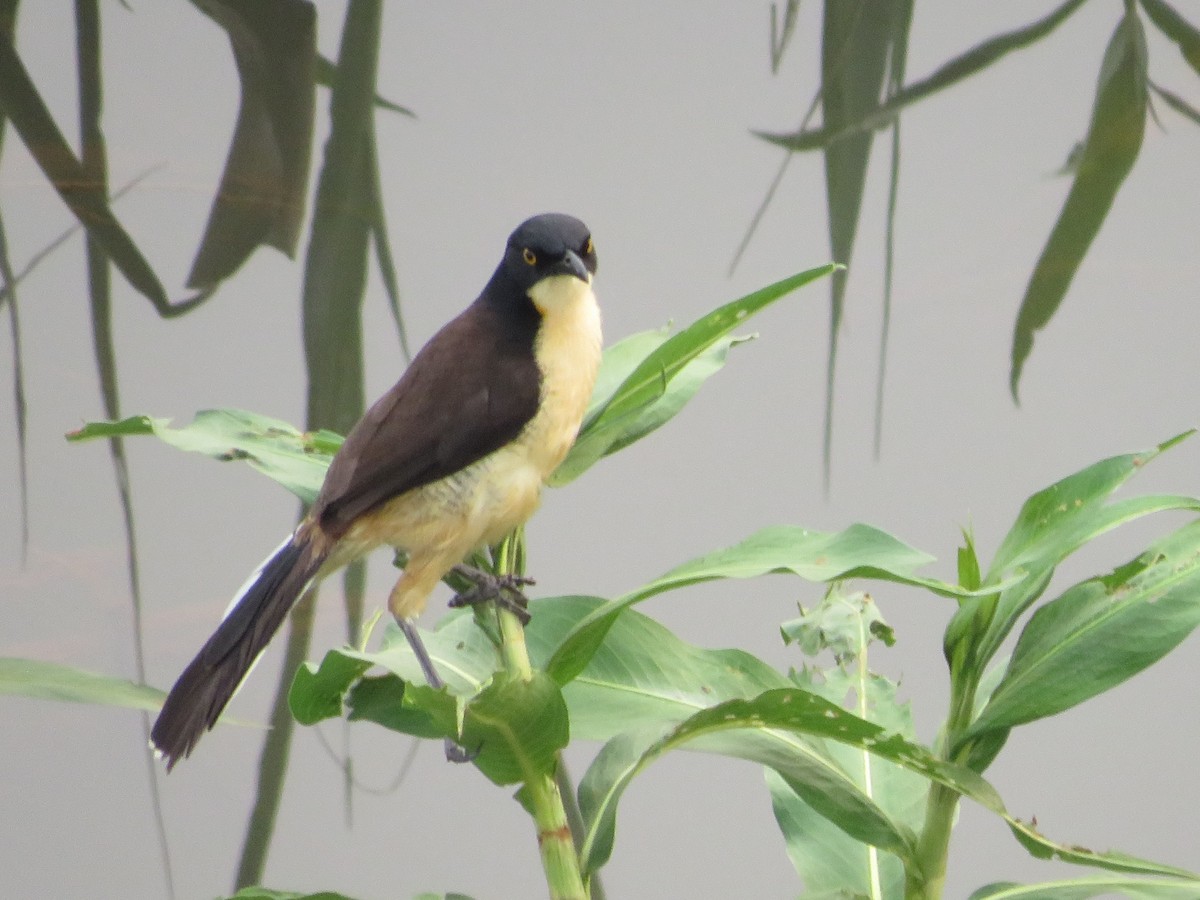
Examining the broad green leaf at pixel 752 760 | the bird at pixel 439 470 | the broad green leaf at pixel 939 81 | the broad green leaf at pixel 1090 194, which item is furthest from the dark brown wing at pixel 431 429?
the broad green leaf at pixel 1090 194

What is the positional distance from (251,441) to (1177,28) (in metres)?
1.46

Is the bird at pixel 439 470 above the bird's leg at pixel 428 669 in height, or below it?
above

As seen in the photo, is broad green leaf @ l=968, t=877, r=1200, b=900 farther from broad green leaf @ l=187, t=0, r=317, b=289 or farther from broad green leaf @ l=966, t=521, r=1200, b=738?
broad green leaf @ l=187, t=0, r=317, b=289

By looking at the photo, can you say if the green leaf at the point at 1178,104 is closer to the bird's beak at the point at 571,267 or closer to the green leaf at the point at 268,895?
the bird's beak at the point at 571,267

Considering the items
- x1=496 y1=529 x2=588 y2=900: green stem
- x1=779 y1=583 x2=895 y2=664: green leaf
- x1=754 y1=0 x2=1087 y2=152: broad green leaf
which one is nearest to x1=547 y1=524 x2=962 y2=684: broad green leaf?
x1=496 y1=529 x2=588 y2=900: green stem

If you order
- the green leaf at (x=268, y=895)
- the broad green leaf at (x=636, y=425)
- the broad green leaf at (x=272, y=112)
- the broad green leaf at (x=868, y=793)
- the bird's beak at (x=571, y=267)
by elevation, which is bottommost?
the green leaf at (x=268, y=895)

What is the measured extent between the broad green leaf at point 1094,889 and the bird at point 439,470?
0.40 meters

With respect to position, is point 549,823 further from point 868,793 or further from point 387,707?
point 868,793

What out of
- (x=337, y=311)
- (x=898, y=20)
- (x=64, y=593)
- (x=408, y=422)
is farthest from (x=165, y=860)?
(x=898, y=20)

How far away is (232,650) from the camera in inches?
32.3

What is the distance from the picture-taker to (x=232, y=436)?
0.89 m

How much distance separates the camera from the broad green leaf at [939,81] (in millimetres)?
1668

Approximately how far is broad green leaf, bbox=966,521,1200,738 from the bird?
0.34 metres

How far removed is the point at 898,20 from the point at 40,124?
1.15 m
